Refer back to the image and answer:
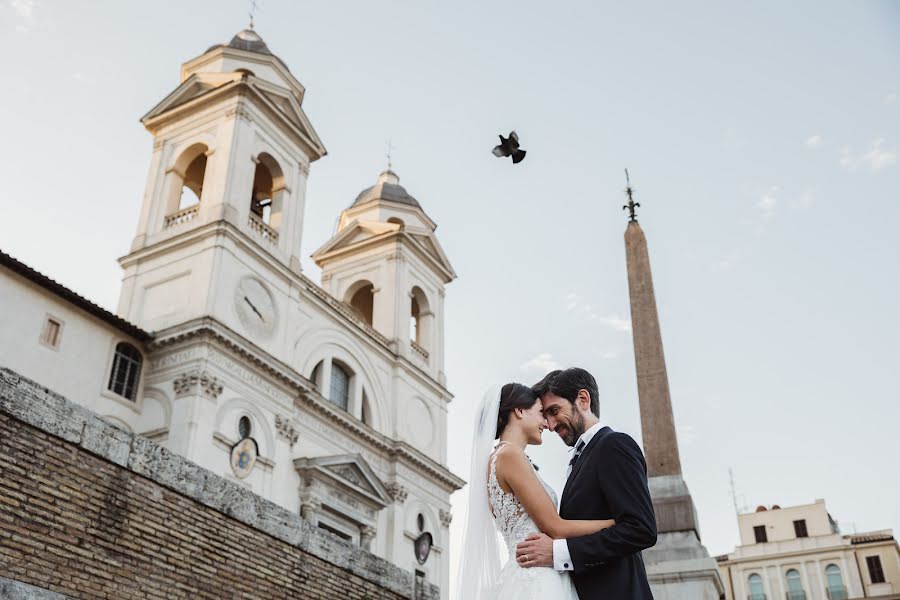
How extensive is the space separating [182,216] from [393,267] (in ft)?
28.9

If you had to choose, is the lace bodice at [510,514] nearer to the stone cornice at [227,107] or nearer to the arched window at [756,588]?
the stone cornice at [227,107]

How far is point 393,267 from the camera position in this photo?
3152 centimetres

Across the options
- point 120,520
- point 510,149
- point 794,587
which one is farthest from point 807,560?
point 120,520

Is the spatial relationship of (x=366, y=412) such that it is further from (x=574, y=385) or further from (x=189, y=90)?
(x=574, y=385)

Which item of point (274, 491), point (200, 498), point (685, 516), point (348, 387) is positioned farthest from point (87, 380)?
point (685, 516)

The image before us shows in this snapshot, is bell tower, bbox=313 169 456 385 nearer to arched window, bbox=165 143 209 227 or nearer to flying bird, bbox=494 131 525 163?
arched window, bbox=165 143 209 227

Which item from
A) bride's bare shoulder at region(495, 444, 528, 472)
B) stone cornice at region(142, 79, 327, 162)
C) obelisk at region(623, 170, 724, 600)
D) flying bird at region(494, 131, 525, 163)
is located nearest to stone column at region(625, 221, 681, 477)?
obelisk at region(623, 170, 724, 600)

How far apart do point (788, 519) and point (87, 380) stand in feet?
122

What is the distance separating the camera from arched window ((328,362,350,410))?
88.4ft

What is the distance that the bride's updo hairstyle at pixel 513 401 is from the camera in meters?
3.91

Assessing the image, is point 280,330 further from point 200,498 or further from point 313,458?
point 200,498

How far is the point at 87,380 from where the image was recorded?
20281 mm

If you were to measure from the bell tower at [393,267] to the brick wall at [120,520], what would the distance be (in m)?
21.0

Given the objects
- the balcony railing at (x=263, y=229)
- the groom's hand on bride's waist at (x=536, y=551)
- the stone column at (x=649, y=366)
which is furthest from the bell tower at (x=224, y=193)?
the groom's hand on bride's waist at (x=536, y=551)
